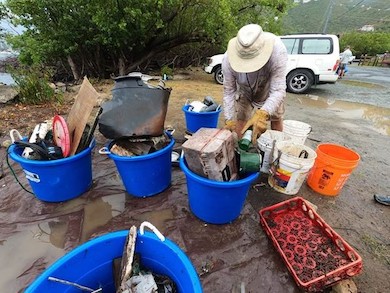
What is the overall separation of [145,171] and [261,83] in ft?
4.51

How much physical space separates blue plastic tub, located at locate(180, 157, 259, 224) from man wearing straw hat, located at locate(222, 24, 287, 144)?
0.52m

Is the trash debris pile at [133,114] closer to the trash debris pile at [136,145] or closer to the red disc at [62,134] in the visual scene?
the trash debris pile at [136,145]

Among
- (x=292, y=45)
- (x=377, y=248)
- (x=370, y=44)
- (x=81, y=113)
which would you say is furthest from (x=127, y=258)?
(x=370, y=44)

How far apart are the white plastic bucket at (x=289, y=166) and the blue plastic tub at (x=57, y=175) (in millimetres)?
1673

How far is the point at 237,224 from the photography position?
174cm

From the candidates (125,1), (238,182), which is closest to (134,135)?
(238,182)

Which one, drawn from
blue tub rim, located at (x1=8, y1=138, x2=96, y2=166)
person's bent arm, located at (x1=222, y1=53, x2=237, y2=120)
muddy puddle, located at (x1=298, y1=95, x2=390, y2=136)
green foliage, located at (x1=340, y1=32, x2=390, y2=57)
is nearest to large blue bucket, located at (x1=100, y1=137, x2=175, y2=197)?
blue tub rim, located at (x1=8, y1=138, x2=96, y2=166)

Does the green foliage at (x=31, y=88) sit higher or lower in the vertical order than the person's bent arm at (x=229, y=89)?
lower

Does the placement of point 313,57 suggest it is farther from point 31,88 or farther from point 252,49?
point 31,88

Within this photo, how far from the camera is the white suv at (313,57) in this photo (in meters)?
5.66

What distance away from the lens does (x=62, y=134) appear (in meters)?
1.72

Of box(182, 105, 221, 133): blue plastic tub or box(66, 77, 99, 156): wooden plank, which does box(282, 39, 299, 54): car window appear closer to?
box(182, 105, 221, 133): blue plastic tub

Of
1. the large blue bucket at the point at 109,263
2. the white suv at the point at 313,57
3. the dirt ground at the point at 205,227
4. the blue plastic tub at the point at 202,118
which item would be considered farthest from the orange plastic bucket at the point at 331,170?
the white suv at the point at 313,57

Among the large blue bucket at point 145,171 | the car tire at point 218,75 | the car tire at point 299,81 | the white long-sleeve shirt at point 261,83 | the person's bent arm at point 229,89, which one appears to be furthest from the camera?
the car tire at point 218,75
